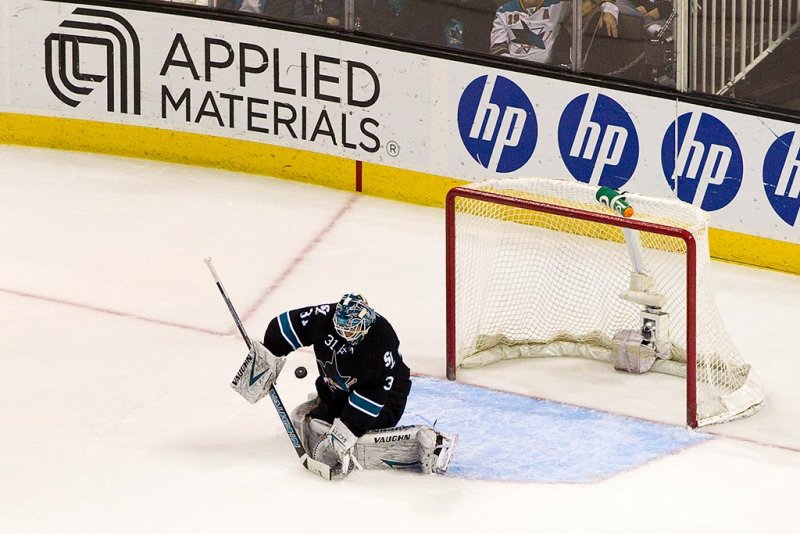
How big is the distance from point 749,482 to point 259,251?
132 inches

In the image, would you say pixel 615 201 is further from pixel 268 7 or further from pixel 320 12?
pixel 268 7

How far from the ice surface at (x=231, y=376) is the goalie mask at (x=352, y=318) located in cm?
59

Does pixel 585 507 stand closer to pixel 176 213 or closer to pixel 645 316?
pixel 645 316

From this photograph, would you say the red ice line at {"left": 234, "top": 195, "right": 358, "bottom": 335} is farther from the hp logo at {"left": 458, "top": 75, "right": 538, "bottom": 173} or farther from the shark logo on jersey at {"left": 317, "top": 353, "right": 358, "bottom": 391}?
the shark logo on jersey at {"left": 317, "top": 353, "right": 358, "bottom": 391}

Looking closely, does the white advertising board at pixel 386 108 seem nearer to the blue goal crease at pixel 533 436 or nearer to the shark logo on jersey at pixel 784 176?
the shark logo on jersey at pixel 784 176

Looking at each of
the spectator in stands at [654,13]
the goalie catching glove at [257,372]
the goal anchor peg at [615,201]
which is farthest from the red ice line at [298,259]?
the spectator in stands at [654,13]

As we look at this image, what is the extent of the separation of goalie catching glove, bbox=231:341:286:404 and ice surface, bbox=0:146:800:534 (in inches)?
11.9

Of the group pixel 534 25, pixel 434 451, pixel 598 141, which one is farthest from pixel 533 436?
pixel 534 25

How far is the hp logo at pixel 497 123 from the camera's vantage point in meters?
9.54

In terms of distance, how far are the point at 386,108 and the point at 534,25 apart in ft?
3.40

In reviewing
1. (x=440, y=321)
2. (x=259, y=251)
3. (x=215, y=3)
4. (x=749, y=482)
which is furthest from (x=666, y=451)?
(x=215, y=3)

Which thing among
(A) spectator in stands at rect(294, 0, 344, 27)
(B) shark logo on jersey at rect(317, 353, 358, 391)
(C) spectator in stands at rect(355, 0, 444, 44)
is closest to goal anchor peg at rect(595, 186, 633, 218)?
(B) shark logo on jersey at rect(317, 353, 358, 391)

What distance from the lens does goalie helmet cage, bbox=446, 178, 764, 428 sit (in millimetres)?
7430

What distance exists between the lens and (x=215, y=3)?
1034 centimetres
